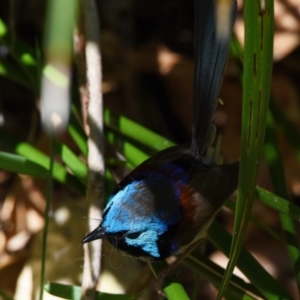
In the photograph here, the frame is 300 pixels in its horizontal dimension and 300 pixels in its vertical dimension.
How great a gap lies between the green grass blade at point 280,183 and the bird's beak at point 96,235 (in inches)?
25.6

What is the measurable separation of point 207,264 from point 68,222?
95 cm

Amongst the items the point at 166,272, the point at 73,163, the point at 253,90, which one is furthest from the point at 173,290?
the point at 253,90

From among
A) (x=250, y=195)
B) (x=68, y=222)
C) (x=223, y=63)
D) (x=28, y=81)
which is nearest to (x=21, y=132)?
(x=68, y=222)

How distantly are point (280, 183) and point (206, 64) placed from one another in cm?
51

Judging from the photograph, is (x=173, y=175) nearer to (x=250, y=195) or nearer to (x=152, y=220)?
(x=152, y=220)

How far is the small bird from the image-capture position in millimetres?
2122

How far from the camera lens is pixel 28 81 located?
2.48m

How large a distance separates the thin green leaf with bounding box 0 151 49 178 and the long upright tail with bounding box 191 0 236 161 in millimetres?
648

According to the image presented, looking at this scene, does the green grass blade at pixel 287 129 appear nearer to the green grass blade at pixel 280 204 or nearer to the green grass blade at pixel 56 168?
the green grass blade at pixel 280 204

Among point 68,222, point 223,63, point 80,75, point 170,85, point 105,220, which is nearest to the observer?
point 105,220

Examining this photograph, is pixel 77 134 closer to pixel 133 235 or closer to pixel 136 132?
pixel 136 132

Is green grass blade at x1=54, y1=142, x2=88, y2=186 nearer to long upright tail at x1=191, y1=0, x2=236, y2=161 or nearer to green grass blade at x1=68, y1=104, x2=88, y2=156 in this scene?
green grass blade at x1=68, y1=104, x2=88, y2=156

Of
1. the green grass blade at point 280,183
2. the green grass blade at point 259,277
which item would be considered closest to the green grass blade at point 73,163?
the green grass blade at point 259,277

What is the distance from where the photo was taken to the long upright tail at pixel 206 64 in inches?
85.4
